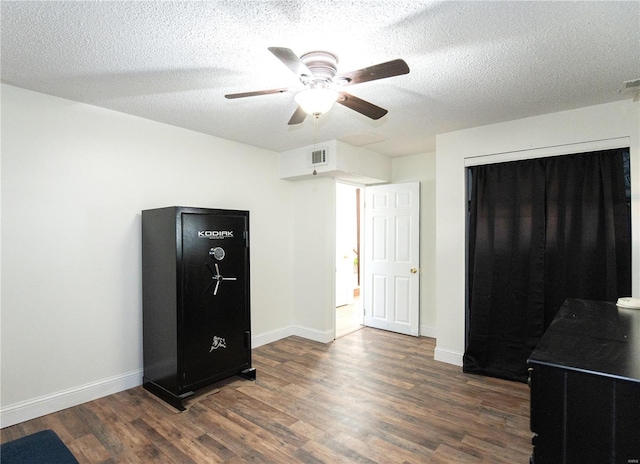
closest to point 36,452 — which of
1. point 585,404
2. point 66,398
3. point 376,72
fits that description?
point 66,398

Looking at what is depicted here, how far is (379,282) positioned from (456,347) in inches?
61.5

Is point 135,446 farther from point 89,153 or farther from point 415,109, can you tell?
point 415,109

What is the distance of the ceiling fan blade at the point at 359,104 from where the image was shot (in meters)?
2.03

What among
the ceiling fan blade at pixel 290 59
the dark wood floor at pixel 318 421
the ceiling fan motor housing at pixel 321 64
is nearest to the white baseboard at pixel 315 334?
the dark wood floor at pixel 318 421

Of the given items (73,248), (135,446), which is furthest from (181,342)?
(73,248)

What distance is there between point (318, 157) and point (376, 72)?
2404mm

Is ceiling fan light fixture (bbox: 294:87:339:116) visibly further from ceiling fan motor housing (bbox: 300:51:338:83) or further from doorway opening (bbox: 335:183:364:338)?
doorway opening (bbox: 335:183:364:338)

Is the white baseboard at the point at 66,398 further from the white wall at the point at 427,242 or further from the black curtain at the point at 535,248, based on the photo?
the white wall at the point at 427,242

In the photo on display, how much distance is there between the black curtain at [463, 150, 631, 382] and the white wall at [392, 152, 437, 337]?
1022 mm

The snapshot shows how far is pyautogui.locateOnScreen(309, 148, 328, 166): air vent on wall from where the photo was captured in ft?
13.3

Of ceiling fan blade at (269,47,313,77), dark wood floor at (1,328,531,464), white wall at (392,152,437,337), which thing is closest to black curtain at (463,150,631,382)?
dark wood floor at (1,328,531,464)

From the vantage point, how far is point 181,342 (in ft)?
9.36

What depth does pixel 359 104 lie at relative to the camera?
2115 millimetres

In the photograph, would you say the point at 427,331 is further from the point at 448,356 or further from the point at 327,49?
the point at 327,49
